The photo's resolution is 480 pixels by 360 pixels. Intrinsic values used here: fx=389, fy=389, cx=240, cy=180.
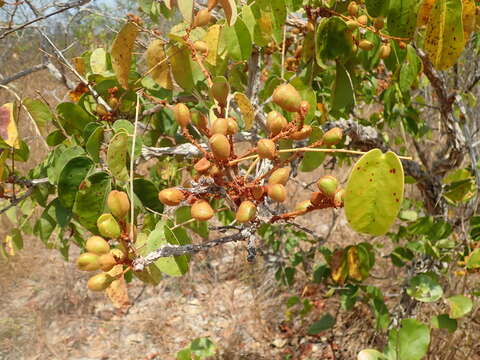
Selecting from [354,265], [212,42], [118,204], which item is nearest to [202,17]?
[212,42]

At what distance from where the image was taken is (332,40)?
30.4 inches

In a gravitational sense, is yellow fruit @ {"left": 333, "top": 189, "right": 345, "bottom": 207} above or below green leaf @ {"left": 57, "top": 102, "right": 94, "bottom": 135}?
below

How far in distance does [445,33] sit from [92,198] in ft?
1.96

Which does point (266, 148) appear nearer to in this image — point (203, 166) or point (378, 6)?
point (203, 166)

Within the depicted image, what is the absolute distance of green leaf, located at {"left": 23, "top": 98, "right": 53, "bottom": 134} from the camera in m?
0.82

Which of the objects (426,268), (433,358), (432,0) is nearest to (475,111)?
(426,268)

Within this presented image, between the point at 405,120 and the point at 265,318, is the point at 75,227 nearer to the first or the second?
the point at 405,120

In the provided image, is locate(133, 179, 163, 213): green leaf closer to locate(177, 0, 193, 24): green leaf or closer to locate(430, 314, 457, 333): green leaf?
locate(177, 0, 193, 24): green leaf

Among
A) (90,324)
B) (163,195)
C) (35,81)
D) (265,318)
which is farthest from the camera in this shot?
(35,81)

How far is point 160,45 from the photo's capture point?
705mm


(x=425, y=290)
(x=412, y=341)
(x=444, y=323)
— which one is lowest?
(x=444, y=323)

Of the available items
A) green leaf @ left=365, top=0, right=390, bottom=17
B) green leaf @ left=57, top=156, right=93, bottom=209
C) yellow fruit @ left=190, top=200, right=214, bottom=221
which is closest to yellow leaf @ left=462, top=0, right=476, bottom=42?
green leaf @ left=365, top=0, right=390, bottom=17

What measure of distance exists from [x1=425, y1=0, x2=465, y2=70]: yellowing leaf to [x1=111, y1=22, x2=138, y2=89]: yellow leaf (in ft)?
1.43

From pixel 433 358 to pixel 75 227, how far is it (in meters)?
1.48
